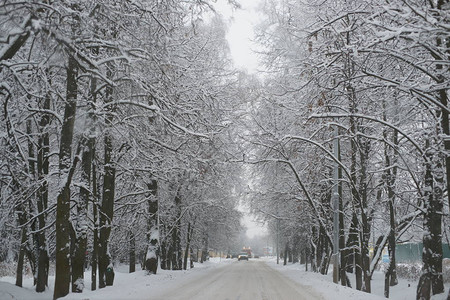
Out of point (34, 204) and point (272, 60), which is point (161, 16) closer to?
point (272, 60)

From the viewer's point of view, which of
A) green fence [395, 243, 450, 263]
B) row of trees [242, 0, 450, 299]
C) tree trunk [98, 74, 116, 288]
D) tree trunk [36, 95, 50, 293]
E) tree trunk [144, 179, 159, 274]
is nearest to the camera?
row of trees [242, 0, 450, 299]

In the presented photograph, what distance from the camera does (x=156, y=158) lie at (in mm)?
16500

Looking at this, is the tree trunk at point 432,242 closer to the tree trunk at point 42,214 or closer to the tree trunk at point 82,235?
the tree trunk at point 82,235

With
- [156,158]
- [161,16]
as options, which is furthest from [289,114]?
[161,16]

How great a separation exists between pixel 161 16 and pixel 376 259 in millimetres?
12855

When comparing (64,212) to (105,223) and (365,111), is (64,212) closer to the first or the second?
(105,223)

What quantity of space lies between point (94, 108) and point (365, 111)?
28.2 ft

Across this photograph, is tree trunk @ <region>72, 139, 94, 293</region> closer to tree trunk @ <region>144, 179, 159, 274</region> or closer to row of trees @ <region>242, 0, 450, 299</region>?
tree trunk @ <region>144, 179, 159, 274</region>

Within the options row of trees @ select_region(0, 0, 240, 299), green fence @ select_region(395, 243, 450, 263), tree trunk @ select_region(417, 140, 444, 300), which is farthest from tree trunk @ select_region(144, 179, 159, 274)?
green fence @ select_region(395, 243, 450, 263)

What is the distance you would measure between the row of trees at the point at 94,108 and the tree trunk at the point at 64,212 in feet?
0.08

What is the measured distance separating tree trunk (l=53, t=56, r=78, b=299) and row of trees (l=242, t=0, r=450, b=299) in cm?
571

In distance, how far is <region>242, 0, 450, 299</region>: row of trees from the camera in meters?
7.40

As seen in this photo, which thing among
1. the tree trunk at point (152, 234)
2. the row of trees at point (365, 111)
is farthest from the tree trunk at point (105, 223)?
the row of trees at point (365, 111)

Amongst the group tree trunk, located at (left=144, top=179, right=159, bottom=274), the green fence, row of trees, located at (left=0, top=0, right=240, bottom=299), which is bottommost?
the green fence
